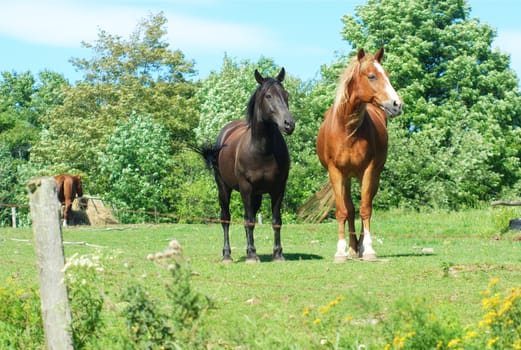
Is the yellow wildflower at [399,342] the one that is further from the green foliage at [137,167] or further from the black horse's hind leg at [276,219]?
the green foliage at [137,167]

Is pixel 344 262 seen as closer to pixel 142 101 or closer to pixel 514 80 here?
pixel 514 80

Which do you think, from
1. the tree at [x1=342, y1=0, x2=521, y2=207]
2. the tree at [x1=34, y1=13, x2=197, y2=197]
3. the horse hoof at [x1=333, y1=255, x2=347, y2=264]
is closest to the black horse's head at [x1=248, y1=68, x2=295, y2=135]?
the horse hoof at [x1=333, y1=255, x2=347, y2=264]

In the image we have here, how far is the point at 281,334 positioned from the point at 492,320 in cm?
A: 145

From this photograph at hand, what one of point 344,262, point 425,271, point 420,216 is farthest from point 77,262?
point 420,216

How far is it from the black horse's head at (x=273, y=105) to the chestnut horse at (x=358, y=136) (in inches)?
35.6

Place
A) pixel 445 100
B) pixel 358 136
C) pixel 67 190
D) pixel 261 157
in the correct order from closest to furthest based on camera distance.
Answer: pixel 358 136
pixel 261 157
pixel 67 190
pixel 445 100

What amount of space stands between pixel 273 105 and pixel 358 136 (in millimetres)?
1395

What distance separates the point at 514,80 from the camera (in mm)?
43219

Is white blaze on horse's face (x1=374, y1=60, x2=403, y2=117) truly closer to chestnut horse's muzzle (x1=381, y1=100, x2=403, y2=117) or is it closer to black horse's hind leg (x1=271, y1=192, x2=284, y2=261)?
chestnut horse's muzzle (x1=381, y1=100, x2=403, y2=117)

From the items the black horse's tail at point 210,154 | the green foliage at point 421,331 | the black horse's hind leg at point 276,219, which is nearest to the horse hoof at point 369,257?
the black horse's hind leg at point 276,219

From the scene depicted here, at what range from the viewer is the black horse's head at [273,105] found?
11.7 m

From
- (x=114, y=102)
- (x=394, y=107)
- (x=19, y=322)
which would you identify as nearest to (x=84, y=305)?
(x=19, y=322)

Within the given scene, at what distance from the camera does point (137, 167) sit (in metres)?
43.9

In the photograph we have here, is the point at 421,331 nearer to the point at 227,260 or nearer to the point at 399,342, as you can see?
the point at 399,342
